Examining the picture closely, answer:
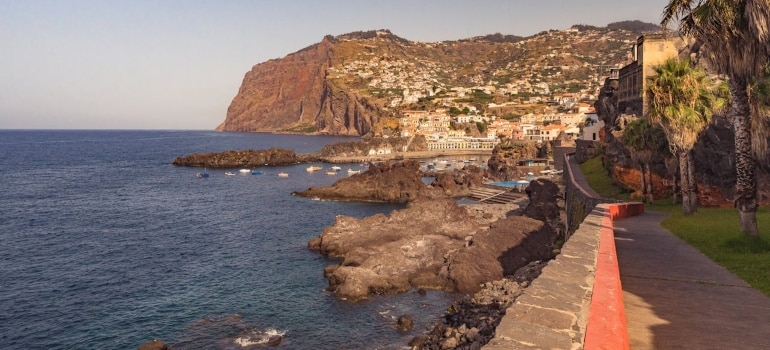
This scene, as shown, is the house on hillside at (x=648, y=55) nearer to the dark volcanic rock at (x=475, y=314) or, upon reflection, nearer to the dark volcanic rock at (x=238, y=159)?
the dark volcanic rock at (x=475, y=314)

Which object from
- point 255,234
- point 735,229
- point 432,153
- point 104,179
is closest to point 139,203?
point 255,234

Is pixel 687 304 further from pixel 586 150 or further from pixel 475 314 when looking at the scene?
pixel 586 150

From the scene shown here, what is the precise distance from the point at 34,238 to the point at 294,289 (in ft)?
114

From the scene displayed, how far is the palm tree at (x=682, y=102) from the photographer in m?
22.6

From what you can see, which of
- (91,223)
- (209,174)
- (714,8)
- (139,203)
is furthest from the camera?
(209,174)

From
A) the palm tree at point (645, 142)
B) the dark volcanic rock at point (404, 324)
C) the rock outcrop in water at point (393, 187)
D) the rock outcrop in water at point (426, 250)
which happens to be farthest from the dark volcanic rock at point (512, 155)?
the dark volcanic rock at point (404, 324)

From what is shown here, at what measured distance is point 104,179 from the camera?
344 feet

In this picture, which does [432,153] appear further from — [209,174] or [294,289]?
[294,289]

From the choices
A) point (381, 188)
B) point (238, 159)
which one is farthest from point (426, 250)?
point (238, 159)

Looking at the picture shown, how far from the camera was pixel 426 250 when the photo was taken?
36812 mm

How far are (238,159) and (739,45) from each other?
432ft

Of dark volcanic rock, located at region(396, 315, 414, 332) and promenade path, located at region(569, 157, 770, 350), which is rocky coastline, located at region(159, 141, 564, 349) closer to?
dark volcanic rock, located at region(396, 315, 414, 332)

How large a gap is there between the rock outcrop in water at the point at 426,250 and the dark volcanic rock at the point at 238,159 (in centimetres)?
9525

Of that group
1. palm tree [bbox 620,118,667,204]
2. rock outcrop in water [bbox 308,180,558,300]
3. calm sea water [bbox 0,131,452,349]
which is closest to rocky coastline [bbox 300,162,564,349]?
rock outcrop in water [bbox 308,180,558,300]
